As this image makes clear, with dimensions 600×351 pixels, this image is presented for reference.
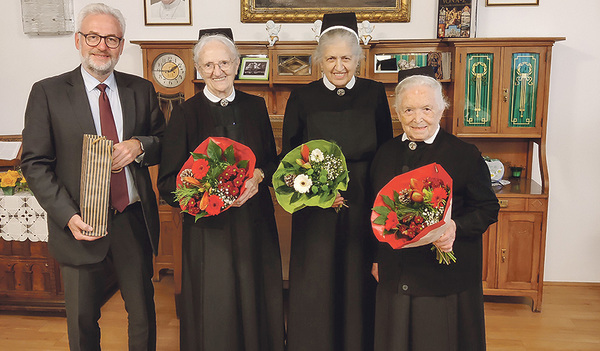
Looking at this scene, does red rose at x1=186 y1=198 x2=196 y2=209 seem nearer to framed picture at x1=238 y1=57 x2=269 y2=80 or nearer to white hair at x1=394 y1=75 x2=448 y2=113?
white hair at x1=394 y1=75 x2=448 y2=113

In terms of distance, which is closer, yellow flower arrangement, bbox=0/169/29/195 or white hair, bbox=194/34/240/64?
white hair, bbox=194/34/240/64

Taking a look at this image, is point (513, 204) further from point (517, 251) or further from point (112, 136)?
point (112, 136)

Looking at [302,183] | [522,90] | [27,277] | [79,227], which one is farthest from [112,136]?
[522,90]

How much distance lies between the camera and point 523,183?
3934mm

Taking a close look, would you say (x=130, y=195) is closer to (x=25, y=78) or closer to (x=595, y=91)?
(x=25, y=78)

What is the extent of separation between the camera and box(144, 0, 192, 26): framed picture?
421cm

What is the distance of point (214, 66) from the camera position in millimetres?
2234

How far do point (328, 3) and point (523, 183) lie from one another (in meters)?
2.08

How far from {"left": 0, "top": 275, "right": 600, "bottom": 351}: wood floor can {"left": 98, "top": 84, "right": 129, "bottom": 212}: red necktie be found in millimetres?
1267

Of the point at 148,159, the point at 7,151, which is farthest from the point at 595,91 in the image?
the point at 7,151

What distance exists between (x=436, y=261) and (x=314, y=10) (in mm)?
2702

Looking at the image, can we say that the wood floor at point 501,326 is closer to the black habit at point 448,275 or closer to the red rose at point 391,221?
the black habit at point 448,275

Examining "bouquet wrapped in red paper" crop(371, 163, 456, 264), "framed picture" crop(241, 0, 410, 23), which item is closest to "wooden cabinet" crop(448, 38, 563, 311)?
"framed picture" crop(241, 0, 410, 23)

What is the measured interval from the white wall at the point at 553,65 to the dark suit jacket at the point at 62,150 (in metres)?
2.16
